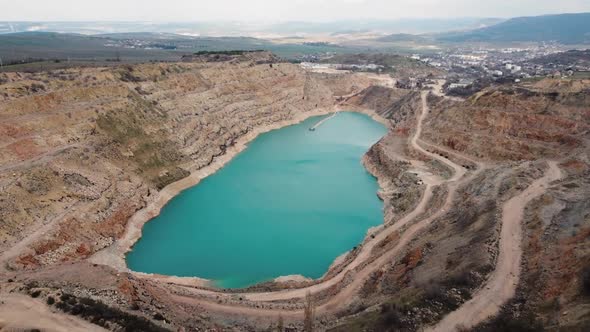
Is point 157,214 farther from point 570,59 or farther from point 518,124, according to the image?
point 570,59

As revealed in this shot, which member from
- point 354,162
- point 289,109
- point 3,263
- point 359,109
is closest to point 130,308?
point 3,263

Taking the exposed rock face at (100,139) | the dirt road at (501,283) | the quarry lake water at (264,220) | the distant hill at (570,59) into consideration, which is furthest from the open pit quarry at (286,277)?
the distant hill at (570,59)

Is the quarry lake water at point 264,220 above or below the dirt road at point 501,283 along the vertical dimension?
below

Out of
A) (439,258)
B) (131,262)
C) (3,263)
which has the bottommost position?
(131,262)

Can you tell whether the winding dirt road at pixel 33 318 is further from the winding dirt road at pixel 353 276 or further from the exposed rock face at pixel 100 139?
the exposed rock face at pixel 100 139

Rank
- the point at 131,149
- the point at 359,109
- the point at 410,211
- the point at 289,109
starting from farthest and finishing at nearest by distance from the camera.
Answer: the point at 359,109 → the point at 289,109 → the point at 131,149 → the point at 410,211

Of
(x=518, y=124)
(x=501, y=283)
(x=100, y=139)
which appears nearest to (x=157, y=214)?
(x=100, y=139)

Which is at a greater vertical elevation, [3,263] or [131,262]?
[3,263]

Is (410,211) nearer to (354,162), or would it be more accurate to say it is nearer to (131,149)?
(354,162)
